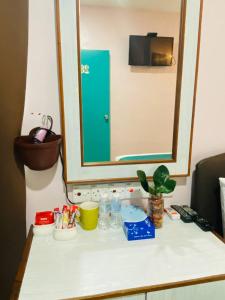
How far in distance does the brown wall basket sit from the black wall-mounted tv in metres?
0.57

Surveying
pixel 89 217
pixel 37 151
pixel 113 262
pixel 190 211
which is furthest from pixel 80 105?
pixel 190 211

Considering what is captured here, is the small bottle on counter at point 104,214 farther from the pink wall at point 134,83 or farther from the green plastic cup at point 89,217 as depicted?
the pink wall at point 134,83

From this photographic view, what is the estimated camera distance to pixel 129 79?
121 cm

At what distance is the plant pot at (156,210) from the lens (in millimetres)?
1144

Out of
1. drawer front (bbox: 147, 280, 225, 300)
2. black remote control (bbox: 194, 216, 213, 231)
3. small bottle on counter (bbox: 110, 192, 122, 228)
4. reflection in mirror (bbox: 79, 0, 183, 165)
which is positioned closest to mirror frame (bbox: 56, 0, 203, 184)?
reflection in mirror (bbox: 79, 0, 183, 165)

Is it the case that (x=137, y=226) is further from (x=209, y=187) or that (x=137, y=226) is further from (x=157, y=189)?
(x=209, y=187)

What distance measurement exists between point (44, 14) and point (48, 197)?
0.88 metres

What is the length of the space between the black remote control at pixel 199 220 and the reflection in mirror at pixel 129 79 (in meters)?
0.31

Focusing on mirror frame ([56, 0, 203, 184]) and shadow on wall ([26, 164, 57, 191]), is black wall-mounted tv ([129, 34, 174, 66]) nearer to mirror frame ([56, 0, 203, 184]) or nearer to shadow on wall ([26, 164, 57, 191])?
mirror frame ([56, 0, 203, 184])

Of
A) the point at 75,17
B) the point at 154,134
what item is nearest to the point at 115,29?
the point at 75,17

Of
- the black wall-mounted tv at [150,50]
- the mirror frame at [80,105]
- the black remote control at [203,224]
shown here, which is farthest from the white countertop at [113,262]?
the black wall-mounted tv at [150,50]

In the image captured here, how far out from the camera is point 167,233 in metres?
1.12

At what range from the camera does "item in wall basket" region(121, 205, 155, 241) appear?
1059 millimetres

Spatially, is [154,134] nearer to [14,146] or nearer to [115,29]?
[115,29]
